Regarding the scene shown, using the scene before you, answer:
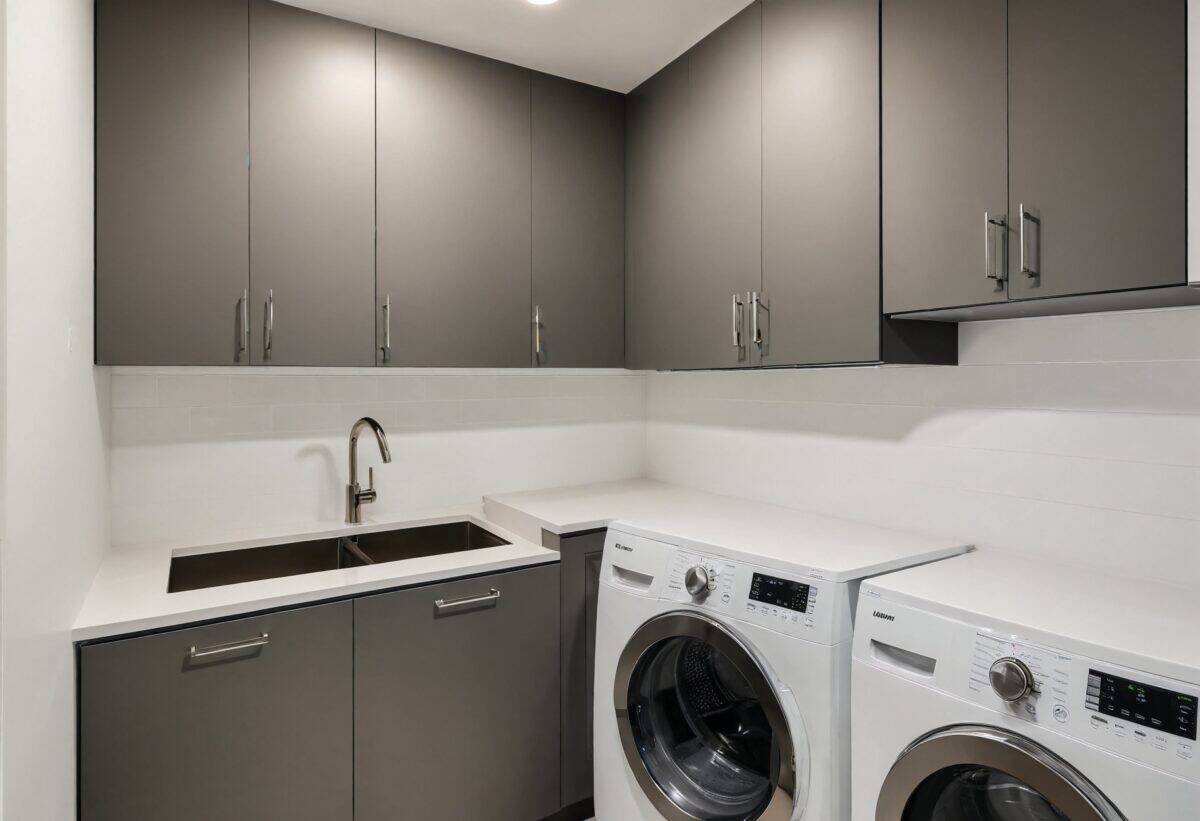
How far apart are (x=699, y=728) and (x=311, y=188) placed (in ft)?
5.93

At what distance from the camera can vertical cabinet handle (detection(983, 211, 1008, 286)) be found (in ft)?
4.44

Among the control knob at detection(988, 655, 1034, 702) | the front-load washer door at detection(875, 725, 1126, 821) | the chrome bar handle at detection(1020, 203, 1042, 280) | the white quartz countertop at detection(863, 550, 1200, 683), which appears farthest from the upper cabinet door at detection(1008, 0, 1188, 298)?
the front-load washer door at detection(875, 725, 1126, 821)

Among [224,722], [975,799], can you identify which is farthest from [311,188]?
[975,799]

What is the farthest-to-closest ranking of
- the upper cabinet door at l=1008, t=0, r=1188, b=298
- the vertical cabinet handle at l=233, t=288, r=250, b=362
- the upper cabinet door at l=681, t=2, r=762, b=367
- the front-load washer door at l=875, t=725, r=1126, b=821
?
the upper cabinet door at l=681, t=2, r=762, b=367
the vertical cabinet handle at l=233, t=288, r=250, b=362
the upper cabinet door at l=1008, t=0, r=1188, b=298
the front-load washer door at l=875, t=725, r=1126, b=821

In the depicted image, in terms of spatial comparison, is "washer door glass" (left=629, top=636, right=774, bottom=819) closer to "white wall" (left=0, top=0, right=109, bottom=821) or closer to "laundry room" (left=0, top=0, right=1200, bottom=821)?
"laundry room" (left=0, top=0, right=1200, bottom=821)

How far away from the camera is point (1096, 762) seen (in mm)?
991

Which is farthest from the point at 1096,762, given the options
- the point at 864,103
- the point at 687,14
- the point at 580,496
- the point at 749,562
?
the point at 687,14

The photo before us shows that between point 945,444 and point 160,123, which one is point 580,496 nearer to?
point 945,444

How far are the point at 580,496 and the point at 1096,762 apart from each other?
1.69 metres

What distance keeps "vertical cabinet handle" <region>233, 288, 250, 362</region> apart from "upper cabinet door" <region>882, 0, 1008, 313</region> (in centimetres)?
164

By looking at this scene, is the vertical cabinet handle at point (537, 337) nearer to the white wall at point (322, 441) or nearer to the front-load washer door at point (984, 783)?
the white wall at point (322, 441)

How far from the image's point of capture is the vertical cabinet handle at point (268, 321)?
6.05ft

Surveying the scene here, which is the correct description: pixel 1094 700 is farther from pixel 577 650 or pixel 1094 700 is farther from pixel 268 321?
pixel 268 321

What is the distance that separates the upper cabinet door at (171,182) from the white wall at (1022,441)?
1.70 m
